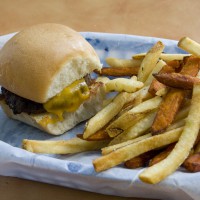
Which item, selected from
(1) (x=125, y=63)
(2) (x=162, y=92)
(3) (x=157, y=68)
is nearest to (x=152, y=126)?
(2) (x=162, y=92)

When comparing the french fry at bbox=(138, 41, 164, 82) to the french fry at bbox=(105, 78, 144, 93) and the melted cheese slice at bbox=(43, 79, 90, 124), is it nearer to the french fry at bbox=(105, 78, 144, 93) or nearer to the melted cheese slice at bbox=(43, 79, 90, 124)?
the french fry at bbox=(105, 78, 144, 93)

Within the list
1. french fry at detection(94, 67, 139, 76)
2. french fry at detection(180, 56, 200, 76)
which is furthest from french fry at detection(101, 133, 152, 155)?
french fry at detection(94, 67, 139, 76)

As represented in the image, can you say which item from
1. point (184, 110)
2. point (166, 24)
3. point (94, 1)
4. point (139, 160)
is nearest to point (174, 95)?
point (184, 110)

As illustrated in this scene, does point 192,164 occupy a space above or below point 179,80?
below

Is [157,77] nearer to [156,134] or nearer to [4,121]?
[156,134]

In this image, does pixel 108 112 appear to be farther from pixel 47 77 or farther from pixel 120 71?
pixel 120 71

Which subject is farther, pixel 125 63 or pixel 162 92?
Answer: pixel 125 63

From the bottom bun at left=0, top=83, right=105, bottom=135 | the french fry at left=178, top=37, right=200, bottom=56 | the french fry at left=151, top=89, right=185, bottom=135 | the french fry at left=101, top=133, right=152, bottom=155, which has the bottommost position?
the bottom bun at left=0, top=83, right=105, bottom=135

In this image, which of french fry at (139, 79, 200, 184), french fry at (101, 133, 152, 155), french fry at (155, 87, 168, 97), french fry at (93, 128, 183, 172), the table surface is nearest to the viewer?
french fry at (139, 79, 200, 184)
